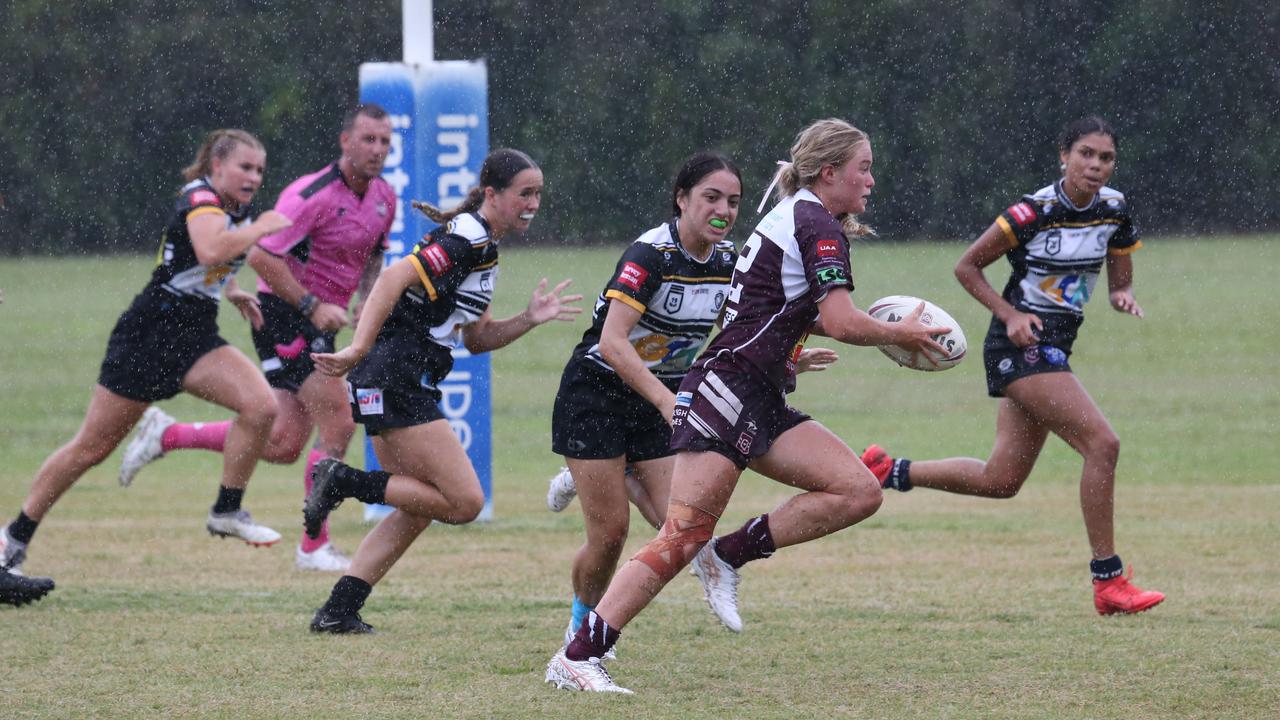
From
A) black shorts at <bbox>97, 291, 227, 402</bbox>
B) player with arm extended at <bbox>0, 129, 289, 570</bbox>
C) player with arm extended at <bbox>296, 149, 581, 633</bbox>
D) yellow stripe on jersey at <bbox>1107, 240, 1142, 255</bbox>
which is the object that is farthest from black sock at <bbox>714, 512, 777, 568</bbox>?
black shorts at <bbox>97, 291, 227, 402</bbox>

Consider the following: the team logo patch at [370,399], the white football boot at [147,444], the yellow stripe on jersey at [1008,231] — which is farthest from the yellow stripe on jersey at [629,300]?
the white football boot at [147,444]

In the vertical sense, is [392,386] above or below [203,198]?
below

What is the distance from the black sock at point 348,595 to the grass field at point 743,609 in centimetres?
15

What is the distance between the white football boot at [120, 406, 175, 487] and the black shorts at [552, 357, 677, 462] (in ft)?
11.8

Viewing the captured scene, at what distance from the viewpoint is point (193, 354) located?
7.07m

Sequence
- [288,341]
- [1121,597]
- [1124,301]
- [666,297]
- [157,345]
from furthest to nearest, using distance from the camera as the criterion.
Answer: [288,341], [157,345], [1124,301], [1121,597], [666,297]

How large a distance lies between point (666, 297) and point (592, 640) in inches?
45.6

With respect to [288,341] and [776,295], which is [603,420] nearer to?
[776,295]

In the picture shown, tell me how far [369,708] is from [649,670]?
1.03 m

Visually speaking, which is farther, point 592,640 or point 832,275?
point 592,640

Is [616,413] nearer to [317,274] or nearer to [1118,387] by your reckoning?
[317,274]

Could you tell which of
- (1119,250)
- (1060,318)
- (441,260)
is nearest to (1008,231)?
(1060,318)

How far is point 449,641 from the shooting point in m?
5.76

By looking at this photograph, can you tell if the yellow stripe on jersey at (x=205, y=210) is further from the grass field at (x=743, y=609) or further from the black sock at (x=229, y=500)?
the grass field at (x=743, y=609)
